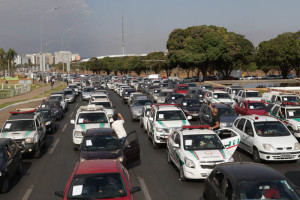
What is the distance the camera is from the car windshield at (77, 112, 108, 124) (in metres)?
17.5

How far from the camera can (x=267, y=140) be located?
540 inches

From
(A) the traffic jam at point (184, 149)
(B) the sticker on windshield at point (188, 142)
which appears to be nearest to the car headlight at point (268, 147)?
(A) the traffic jam at point (184, 149)

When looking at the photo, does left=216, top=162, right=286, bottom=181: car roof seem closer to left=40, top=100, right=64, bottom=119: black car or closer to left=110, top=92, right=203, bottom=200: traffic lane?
left=110, top=92, right=203, bottom=200: traffic lane

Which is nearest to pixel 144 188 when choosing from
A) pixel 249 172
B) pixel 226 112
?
pixel 249 172

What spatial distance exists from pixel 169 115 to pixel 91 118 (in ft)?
11.7

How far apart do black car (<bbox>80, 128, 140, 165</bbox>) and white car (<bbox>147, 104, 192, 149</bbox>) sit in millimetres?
3787

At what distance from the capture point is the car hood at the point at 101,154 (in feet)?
36.9

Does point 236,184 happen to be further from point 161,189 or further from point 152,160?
point 152,160

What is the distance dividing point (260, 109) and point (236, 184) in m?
17.6

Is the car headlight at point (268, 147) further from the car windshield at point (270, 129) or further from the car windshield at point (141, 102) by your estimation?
the car windshield at point (141, 102)

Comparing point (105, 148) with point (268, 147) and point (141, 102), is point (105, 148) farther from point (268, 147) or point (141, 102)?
point (141, 102)

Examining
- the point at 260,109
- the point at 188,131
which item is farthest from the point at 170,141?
the point at 260,109

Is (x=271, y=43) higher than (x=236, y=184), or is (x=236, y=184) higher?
(x=271, y=43)

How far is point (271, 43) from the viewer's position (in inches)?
2931
